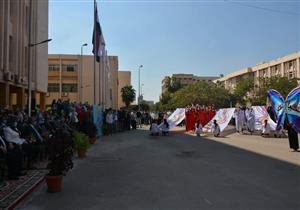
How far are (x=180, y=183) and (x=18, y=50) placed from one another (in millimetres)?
26542

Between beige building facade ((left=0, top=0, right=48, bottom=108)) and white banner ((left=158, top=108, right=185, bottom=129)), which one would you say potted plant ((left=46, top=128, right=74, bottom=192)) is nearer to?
beige building facade ((left=0, top=0, right=48, bottom=108))

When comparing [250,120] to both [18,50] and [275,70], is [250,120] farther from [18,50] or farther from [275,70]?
[275,70]

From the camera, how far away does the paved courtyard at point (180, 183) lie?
8.72 metres

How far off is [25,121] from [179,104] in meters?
73.5

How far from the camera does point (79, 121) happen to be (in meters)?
25.4

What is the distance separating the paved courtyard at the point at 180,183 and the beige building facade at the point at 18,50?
42.0ft

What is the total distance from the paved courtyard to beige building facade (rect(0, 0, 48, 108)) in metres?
12.8

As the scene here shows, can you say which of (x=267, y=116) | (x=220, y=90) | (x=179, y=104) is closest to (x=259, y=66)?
(x=220, y=90)

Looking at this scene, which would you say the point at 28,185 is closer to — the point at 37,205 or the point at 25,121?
the point at 37,205

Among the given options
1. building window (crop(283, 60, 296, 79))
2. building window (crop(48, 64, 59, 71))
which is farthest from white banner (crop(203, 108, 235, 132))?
building window (crop(283, 60, 296, 79))

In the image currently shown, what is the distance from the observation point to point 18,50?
34188mm

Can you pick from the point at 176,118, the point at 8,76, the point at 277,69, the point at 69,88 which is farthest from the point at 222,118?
the point at 277,69

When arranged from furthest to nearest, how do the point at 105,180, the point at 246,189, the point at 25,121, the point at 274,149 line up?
1. the point at 274,149
2. the point at 25,121
3. the point at 105,180
4. the point at 246,189

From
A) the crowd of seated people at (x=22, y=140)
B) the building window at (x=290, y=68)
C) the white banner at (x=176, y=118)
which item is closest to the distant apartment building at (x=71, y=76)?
the building window at (x=290, y=68)
